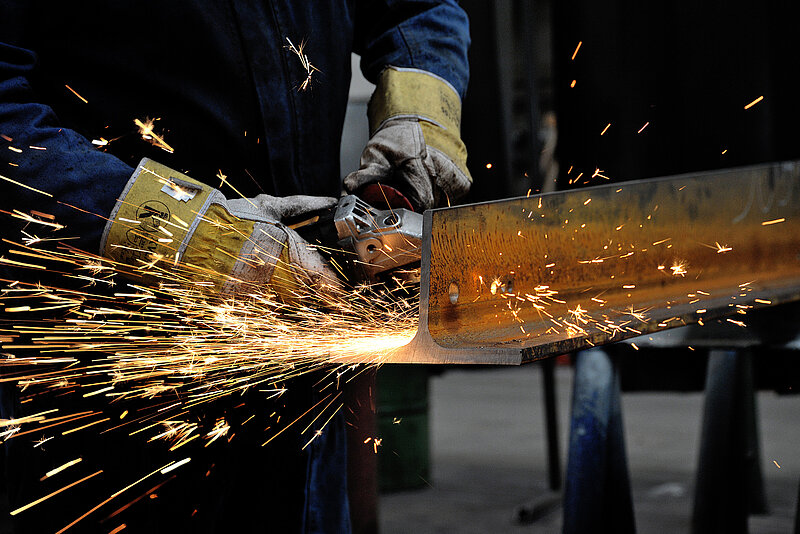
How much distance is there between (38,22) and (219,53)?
0.30m

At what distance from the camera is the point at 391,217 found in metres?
1.08

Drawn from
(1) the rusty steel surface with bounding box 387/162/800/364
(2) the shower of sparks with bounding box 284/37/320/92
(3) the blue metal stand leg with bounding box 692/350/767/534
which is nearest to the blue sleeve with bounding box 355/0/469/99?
(2) the shower of sparks with bounding box 284/37/320/92

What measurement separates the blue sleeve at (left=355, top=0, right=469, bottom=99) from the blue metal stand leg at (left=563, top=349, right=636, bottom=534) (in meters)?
0.80

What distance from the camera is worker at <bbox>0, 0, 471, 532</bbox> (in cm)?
108

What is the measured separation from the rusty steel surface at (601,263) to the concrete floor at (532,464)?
1450 millimetres

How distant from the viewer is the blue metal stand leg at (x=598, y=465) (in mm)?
1704

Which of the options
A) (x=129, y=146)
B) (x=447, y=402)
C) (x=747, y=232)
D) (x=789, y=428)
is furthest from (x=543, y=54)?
(x=129, y=146)

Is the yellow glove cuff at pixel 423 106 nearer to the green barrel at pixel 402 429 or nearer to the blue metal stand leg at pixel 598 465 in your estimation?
the blue metal stand leg at pixel 598 465

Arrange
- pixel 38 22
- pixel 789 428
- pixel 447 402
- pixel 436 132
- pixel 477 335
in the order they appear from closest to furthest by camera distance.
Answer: pixel 477 335 < pixel 38 22 < pixel 436 132 < pixel 789 428 < pixel 447 402

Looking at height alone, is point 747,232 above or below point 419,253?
above

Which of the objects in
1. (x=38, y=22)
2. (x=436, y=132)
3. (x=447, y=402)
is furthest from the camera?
(x=447, y=402)

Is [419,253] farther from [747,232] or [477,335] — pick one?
[747,232]

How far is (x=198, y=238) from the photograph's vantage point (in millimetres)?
1072

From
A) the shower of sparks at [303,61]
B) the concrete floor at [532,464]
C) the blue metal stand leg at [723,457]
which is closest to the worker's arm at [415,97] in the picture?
the shower of sparks at [303,61]
